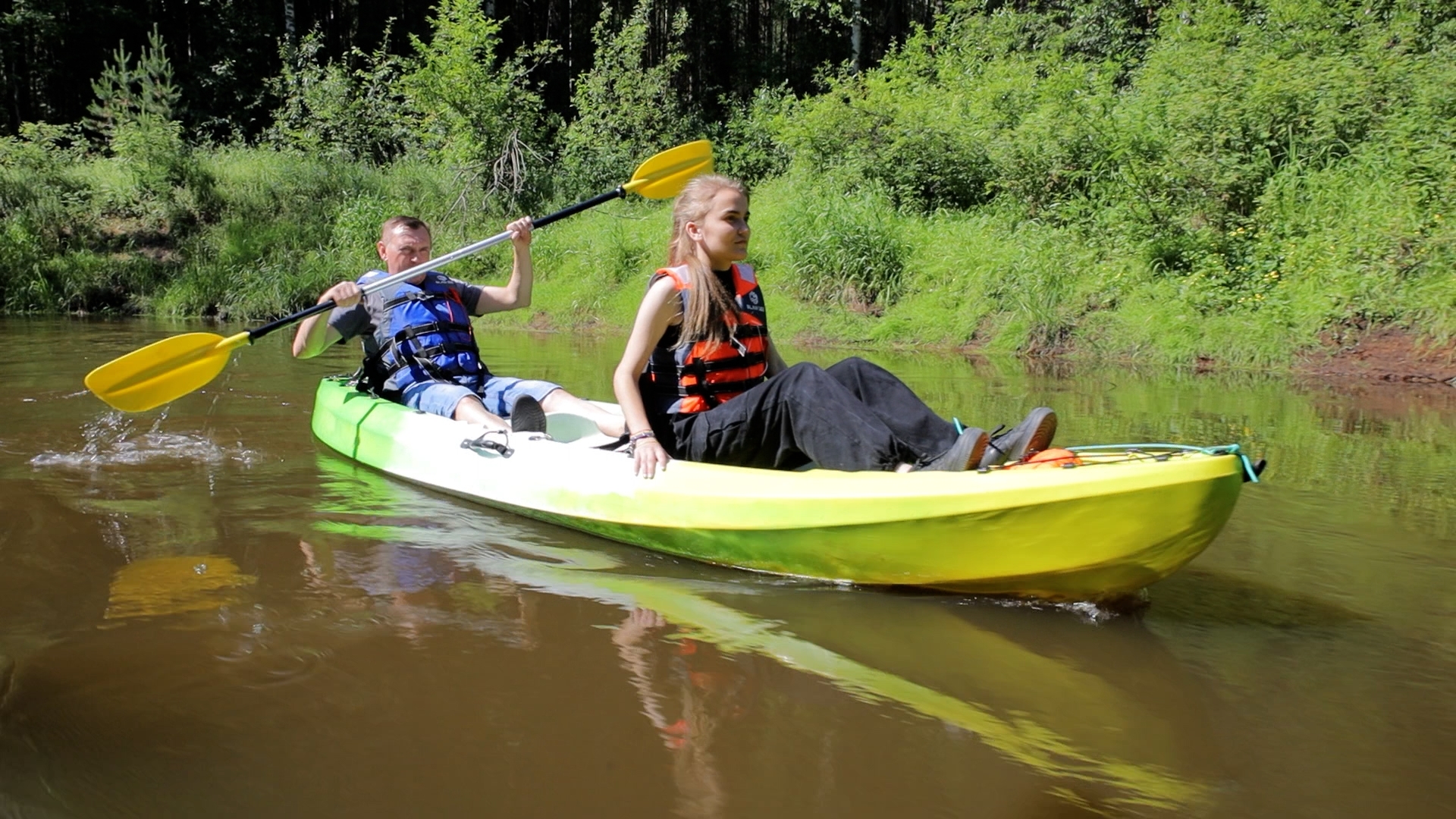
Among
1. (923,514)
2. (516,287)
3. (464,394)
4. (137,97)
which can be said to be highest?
(137,97)

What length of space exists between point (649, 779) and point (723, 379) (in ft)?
4.89

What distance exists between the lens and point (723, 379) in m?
3.11

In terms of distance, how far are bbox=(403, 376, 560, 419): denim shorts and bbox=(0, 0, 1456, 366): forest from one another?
4.82 metres

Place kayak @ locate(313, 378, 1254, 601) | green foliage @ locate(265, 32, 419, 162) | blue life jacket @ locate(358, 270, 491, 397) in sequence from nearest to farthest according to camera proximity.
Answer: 1. kayak @ locate(313, 378, 1254, 601)
2. blue life jacket @ locate(358, 270, 491, 397)
3. green foliage @ locate(265, 32, 419, 162)

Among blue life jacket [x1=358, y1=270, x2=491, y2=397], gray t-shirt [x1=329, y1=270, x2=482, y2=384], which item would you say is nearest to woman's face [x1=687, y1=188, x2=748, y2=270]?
blue life jacket [x1=358, y1=270, x2=491, y2=397]

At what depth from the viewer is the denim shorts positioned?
4168 mm

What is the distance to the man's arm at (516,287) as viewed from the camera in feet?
14.1

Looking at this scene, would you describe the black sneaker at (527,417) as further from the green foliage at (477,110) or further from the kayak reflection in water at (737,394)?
the green foliage at (477,110)

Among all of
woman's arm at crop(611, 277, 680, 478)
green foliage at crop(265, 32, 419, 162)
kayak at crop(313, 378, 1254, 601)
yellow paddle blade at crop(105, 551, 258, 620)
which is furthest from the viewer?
green foliage at crop(265, 32, 419, 162)

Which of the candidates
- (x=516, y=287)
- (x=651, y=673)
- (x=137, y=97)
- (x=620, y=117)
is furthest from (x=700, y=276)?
(x=137, y=97)

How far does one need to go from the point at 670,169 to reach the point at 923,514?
9.25ft

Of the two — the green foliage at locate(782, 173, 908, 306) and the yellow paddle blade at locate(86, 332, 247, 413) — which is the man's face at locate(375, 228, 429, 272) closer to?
the yellow paddle blade at locate(86, 332, 247, 413)

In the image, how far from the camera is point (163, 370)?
4.23m

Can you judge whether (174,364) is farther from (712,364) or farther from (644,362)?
(712,364)
